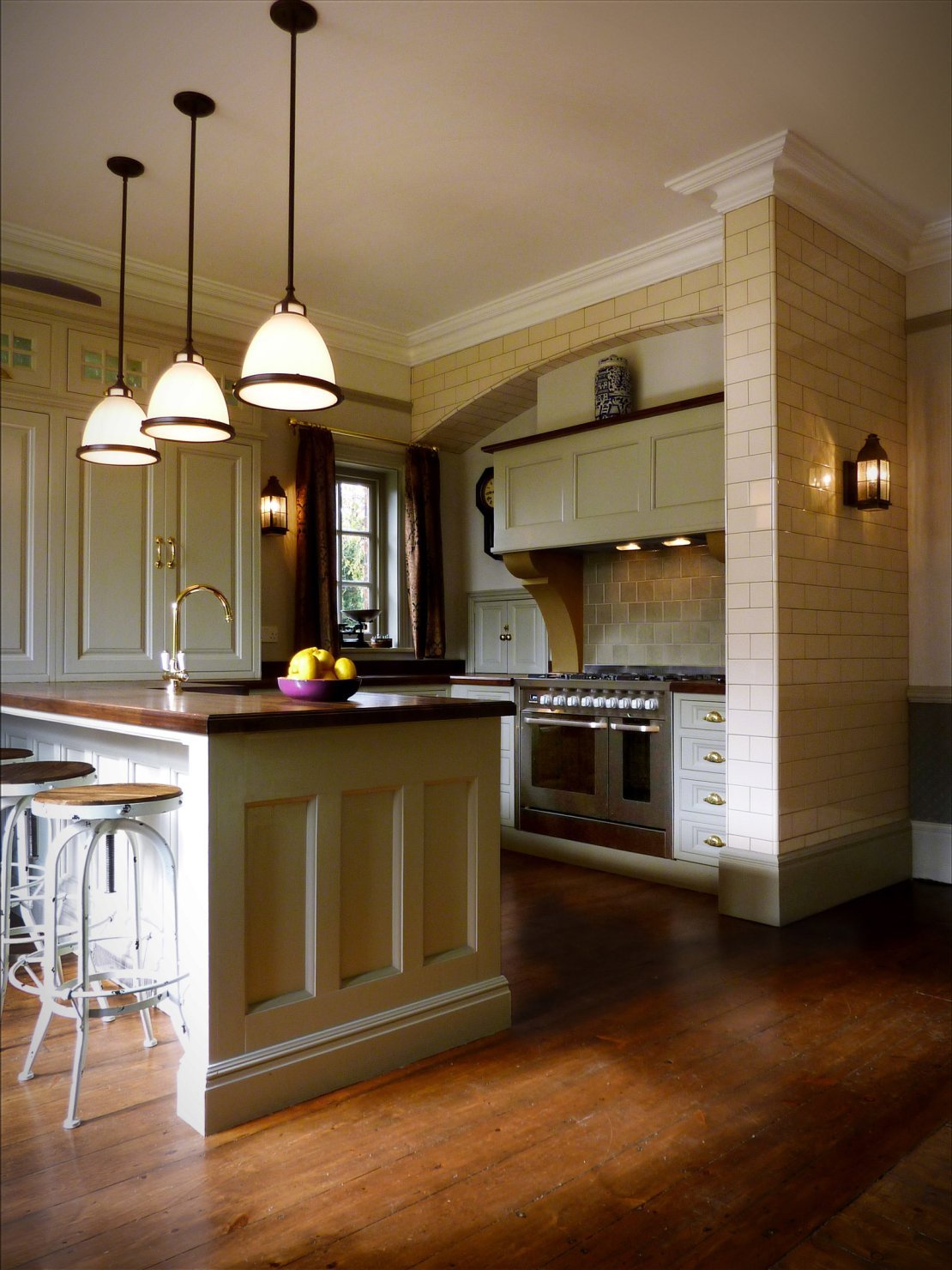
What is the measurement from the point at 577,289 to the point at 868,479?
179 centimetres

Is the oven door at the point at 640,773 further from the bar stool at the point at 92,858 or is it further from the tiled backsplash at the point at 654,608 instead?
the bar stool at the point at 92,858

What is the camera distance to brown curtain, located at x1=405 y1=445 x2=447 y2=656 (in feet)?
18.1

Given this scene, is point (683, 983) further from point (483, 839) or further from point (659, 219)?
point (659, 219)

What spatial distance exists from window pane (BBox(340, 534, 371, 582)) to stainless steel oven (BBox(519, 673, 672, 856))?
1.40 metres

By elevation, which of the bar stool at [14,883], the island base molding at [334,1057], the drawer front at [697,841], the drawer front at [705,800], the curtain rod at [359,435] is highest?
the curtain rod at [359,435]

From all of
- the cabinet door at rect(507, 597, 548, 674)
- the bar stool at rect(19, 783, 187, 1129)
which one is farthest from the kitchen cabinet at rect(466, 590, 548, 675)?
the bar stool at rect(19, 783, 187, 1129)

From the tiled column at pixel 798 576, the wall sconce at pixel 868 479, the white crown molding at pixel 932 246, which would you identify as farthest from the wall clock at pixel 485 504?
the white crown molding at pixel 932 246

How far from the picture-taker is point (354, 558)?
5551 mm

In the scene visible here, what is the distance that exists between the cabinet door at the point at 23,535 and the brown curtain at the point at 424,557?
483cm

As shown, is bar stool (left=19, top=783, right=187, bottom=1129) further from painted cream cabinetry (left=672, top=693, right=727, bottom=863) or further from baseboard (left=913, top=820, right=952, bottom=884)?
baseboard (left=913, top=820, right=952, bottom=884)

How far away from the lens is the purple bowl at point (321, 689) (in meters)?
2.29

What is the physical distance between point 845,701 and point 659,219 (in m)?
2.23

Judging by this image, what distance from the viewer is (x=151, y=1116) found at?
75.2 inches

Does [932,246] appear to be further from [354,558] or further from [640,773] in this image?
[354,558]
